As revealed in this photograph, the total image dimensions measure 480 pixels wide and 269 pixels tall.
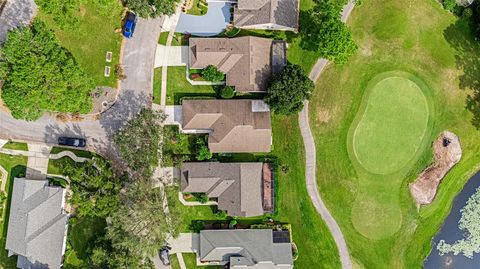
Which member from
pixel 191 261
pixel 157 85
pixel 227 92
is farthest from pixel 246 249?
pixel 157 85

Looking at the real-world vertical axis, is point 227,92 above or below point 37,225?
above

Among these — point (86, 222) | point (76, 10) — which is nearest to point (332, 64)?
point (76, 10)

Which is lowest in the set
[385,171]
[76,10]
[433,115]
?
[385,171]

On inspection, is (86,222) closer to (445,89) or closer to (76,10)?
(76,10)

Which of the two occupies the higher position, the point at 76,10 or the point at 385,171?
the point at 76,10

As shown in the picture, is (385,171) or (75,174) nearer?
(75,174)

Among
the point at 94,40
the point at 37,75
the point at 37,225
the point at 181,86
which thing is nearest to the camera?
the point at 37,75

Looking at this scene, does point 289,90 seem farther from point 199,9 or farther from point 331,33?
point 199,9
